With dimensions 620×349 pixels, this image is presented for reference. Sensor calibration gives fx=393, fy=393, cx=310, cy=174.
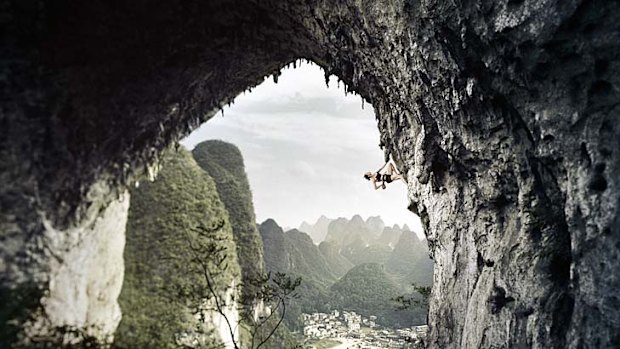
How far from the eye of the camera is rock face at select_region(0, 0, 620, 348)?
545cm

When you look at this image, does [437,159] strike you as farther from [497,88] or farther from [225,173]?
[225,173]

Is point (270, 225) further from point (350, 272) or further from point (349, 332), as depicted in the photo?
point (349, 332)

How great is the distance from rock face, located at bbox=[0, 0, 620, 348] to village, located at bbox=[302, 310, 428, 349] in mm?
40901

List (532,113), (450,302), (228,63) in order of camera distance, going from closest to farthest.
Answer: (532,113) < (450,302) < (228,63)

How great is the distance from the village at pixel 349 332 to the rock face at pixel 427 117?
40.9 meters

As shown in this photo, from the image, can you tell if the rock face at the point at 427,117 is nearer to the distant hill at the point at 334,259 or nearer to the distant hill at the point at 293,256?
the distant hill at the point at 293,256

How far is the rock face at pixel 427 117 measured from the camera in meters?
5.45

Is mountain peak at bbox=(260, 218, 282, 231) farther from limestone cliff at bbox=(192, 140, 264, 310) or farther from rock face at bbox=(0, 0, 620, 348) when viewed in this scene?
rock face at bbox=(0, 0, 620, 348)

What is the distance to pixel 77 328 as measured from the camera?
12.8 metres

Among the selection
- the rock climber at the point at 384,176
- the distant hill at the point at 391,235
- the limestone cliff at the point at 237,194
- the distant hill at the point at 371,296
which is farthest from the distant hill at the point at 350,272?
the rock climber at the point at 384,176

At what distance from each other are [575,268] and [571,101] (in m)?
2.45

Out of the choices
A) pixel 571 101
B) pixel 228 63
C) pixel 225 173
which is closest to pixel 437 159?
pixel 571 101

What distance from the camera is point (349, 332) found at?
203 ft

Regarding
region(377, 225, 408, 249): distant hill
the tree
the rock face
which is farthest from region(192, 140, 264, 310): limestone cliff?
region(377, 225, 408, 249): distant hill
